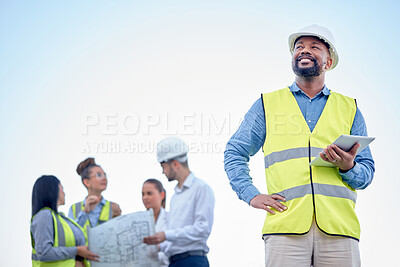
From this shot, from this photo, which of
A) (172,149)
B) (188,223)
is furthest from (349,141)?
(172,149)

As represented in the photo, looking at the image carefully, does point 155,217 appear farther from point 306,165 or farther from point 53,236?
point 306,165

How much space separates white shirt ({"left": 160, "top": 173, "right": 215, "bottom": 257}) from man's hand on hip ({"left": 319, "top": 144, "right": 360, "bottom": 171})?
148cm

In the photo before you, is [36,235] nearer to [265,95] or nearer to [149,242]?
[149,242]

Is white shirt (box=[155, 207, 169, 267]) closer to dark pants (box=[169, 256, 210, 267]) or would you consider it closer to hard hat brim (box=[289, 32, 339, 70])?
dark pants (box=[169, 256, 210, 267])

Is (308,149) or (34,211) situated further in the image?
(34,211)

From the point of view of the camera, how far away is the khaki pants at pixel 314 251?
1626 millimetres

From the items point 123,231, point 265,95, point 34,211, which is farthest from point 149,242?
point 265,95

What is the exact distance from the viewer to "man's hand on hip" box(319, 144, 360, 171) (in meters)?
1.59

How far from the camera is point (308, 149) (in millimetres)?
1761

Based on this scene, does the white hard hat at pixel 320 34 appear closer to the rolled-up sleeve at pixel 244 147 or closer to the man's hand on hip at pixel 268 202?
the rolled-up sleeve at pixel 244 147

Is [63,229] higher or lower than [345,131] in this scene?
lower

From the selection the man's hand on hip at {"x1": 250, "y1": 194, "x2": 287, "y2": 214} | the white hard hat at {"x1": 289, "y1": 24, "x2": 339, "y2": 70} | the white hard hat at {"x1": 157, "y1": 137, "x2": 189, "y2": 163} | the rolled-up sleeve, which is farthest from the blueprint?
the white hard hat at {"x1": 289, "y1": 24, "x2": 339, "y2": 70}

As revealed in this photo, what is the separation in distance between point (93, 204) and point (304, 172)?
2045 mm

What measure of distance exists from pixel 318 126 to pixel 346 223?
0.35 m
